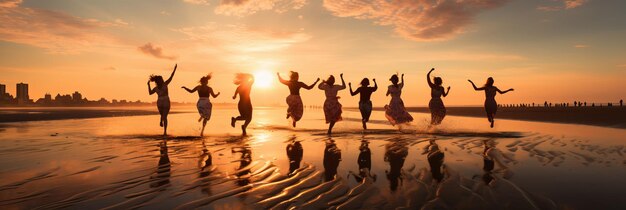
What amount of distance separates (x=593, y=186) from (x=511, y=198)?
5.61 ft

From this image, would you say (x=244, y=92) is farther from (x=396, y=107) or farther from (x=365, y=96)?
(x=396, y=107)

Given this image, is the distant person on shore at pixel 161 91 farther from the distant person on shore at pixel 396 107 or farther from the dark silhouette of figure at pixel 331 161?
the distant person on shore at pixel 396 107

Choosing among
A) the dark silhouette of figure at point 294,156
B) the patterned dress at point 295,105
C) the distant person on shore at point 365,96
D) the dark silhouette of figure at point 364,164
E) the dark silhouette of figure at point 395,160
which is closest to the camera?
the dark silhouette of figure at point 395,160

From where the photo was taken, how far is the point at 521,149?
364 inches

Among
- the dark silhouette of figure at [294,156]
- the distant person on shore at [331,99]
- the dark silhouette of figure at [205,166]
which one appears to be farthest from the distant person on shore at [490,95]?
the dark silhouette of figure at [205,166]

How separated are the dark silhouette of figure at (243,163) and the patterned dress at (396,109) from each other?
823 cm

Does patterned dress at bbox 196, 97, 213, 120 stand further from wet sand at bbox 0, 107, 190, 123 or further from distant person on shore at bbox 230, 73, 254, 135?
wet sand at bbox 0, 107, 190, 123

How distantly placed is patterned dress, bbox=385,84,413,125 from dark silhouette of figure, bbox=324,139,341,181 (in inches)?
262

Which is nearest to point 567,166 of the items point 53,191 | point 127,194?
point 127,194

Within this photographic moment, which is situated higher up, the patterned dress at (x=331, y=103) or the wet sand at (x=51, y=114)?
the patterned dress at (x=331, y=103)

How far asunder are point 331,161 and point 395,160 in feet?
4.28

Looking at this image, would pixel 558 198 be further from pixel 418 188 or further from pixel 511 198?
pixel 418 188

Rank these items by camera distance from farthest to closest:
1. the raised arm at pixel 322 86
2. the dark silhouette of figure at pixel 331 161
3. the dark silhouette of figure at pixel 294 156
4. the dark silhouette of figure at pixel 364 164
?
the raised arm at pixel 322 86 < the dark silhouette of figure at pixel 294 156 < the dark silhouette of figure at pixel 331 161 < the dark silhouette of figure at pixel 364 164

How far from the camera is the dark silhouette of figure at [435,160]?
5.82 metres
